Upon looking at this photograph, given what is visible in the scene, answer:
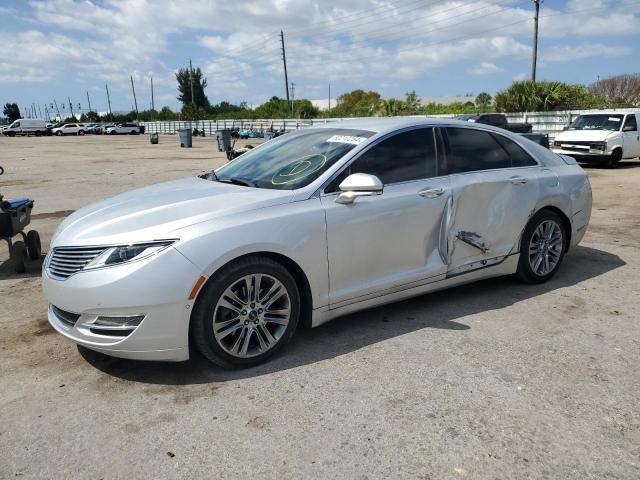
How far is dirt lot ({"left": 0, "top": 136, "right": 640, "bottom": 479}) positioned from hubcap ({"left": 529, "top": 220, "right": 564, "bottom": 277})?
0.38 m

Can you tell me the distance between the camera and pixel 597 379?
3314 millimetres

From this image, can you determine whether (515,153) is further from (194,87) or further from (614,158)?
(194,87)

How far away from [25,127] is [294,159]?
73.6 m

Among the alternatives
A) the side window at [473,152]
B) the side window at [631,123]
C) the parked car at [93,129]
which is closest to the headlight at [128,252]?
the side window at [473,152]

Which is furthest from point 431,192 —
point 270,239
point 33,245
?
point 33,245

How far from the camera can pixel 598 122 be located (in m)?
17.3

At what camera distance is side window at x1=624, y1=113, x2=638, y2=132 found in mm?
16719

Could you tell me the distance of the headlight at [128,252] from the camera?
3176mm

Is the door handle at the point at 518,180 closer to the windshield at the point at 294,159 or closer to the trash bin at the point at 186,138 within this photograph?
the windshield at the point at 294,159

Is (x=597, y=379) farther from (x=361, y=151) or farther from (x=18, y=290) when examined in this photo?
(x=18, y=290)

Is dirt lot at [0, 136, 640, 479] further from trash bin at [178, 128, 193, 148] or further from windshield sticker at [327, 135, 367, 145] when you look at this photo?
trash bin at [178, 128, 193, 148]

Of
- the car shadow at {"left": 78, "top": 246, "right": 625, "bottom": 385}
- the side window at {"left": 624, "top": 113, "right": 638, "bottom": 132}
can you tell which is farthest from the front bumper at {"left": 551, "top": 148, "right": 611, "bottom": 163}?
the car shadow at {"left": 78, "top": 246, "right": 625, "bottom": 385}

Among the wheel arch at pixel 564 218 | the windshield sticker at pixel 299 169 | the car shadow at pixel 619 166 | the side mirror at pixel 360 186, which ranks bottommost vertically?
the car shadow at pixel 619 166

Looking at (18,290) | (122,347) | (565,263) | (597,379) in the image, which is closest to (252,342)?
(122,347)
